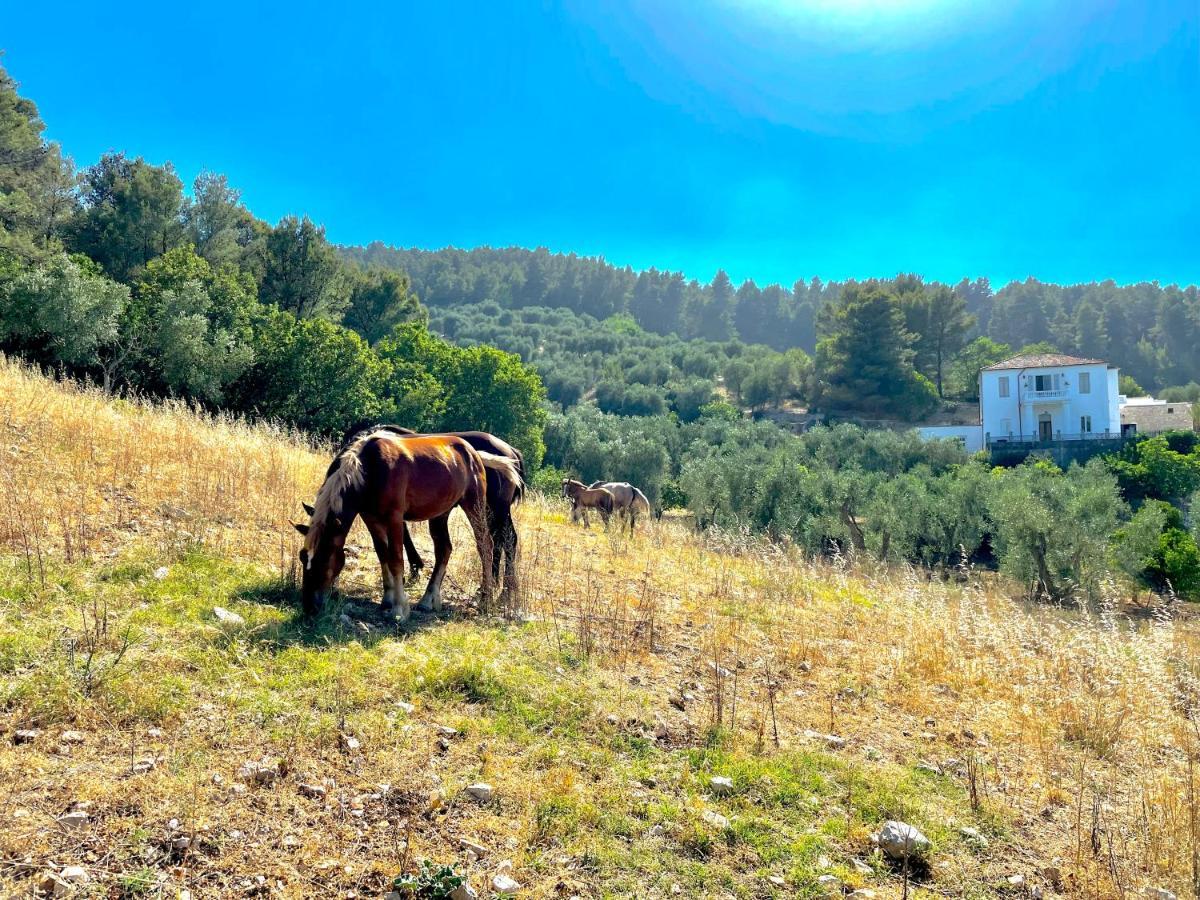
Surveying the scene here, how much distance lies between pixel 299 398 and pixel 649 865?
27748 millimetres

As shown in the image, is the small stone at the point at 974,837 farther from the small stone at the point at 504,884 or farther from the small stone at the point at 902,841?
the small stone at the point at 504,884

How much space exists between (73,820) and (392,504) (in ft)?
11.7

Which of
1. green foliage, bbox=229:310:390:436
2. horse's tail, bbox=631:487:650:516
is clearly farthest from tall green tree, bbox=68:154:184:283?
horse's tail, bbox=631:487:650:516

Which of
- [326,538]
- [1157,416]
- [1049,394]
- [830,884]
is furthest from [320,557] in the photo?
[1157,416]

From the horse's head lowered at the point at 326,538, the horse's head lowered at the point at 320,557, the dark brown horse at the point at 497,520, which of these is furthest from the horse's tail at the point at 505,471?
the horse's head lowered at the point at 320,557

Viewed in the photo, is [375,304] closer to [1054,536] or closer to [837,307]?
[1054,536]

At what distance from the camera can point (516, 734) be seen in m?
4.68

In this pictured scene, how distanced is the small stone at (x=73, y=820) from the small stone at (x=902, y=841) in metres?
4.18

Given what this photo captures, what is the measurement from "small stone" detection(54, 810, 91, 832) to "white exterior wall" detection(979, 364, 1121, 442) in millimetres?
64586

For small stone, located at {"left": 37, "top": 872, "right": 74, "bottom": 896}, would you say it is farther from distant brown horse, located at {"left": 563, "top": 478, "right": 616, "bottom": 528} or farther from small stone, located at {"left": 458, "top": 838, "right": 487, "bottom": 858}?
distant brown horse, located at {"left": 563, "top": 478, "right": 616, "bottom": 528}

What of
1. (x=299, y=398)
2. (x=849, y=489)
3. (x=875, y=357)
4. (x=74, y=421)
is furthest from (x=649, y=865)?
(x=875, y=357)

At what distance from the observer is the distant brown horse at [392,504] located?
20.1 feet

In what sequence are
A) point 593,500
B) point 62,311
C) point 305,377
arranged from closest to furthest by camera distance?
point 593,500, point 62,311, point 305,377

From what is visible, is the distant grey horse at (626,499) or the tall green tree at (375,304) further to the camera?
the tall green tree at (375,304)
